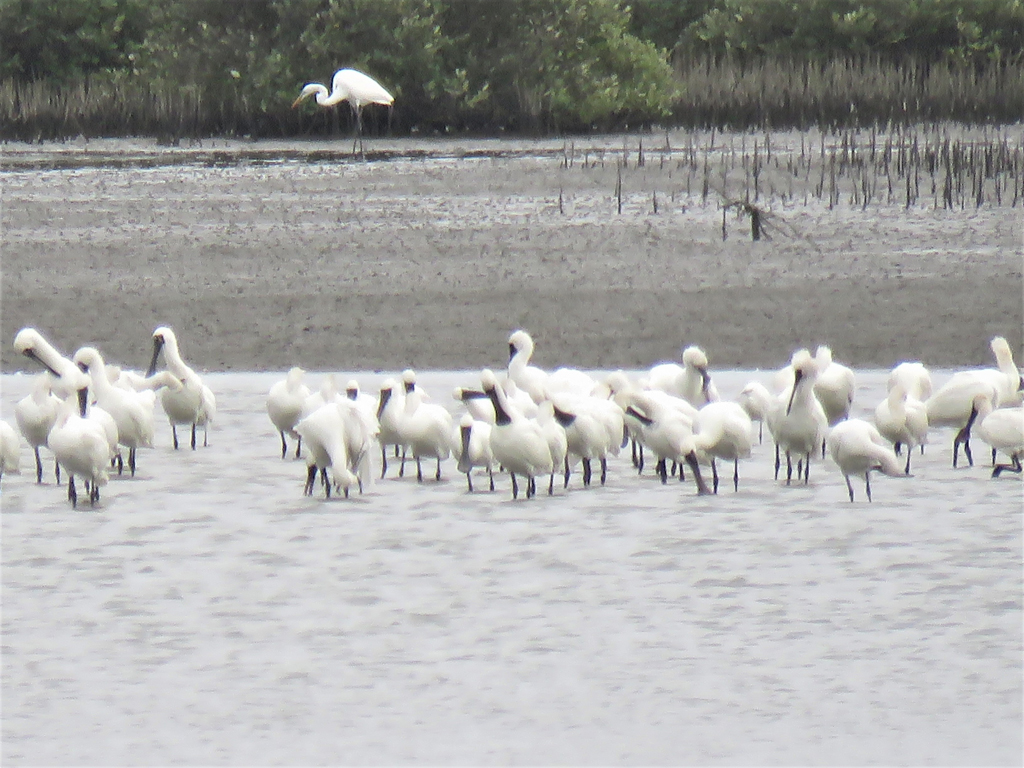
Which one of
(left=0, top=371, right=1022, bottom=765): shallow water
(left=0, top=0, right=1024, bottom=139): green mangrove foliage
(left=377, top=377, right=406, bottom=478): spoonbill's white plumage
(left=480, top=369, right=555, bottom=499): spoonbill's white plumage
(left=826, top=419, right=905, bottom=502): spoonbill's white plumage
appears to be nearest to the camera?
(left=0, top=371, right=1022, bottom=765): shallow water

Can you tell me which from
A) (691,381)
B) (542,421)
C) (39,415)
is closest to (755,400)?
(691,381)

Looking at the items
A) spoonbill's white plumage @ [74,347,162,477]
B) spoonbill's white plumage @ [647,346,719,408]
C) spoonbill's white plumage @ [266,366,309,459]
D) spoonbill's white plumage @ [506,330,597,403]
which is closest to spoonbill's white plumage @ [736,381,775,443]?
spoonbill's white plumage @ [647,346,719,408]

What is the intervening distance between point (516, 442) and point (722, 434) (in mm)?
849

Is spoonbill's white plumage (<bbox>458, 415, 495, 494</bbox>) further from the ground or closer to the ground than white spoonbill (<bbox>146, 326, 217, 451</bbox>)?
closer to the ground

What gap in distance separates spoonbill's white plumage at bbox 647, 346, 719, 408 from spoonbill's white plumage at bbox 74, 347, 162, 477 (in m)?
2.25

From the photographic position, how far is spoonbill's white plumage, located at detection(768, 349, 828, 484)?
9125mm

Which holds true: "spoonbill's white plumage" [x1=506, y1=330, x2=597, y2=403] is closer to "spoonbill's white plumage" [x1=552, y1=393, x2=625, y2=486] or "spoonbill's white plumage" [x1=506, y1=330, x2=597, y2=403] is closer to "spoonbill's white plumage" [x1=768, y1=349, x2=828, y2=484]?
"spoonbill's white plumage" [x1=552, y1=393, x2=625, y2=486]

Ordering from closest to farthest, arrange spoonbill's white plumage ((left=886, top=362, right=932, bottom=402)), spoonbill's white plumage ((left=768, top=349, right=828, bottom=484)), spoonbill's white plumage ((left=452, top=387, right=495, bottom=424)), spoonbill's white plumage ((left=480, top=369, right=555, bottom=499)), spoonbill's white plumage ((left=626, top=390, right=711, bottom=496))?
spoonbill's white plumage ((left=480, top=369, right=555, bottom=499)), spoonbill's white plumage ((left=626, top=390, right=711, bottom=496)), spoonbill's white plumage ((left=768, top=349, right=828, bottom=484)), spoonbill's white plumage ((left=452, top=387, right=495, bottom=424)), spoonbill's white plumage ((left=886, top=362, right=932, bottom=402))

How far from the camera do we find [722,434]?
904 centimetres

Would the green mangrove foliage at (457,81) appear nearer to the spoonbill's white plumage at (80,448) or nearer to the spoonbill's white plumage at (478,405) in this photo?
the spoonbill's white plumage at (478,405)

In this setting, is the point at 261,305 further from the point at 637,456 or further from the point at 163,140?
the point at 163,140

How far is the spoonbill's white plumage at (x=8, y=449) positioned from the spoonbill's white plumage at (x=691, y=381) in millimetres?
2819

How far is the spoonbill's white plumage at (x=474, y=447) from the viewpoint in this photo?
9141 millimetres

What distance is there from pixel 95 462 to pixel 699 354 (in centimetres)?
287
